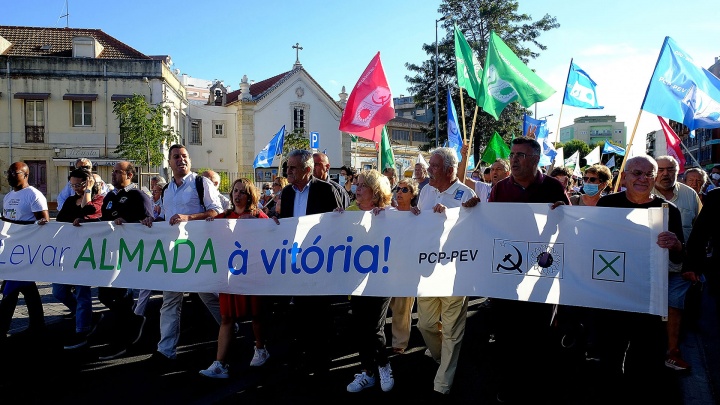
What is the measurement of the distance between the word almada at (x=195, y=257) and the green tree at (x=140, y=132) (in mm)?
24615

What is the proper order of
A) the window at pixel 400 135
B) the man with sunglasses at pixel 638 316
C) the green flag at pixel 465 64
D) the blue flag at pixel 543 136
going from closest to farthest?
the man with sunglasses at pixel 638 316
the green flag at pixel 465 64
the blue flag at pixel 543 136
the window at pixel 400 135

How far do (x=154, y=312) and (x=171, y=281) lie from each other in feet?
9.62

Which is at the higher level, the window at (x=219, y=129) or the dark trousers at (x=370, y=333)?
the window at (x=219, y=129)

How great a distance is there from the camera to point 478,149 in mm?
Result: 35719

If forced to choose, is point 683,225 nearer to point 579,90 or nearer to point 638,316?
point 638,316

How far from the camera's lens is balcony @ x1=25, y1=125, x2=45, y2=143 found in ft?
108

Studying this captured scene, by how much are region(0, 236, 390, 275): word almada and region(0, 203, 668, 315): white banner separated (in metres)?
0.01

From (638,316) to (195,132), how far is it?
42.7m

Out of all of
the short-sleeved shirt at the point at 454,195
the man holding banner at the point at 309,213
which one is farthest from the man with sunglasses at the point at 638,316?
the man holding banner at the point at 309,213

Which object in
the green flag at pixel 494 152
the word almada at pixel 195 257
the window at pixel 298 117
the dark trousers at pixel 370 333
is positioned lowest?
the dark trousers at pixel 370 333

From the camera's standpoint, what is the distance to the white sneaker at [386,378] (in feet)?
16.1

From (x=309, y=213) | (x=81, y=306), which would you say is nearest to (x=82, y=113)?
(x=81, y=306)

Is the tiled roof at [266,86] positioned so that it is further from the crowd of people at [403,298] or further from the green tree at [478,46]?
the crowd of people at [403,298]

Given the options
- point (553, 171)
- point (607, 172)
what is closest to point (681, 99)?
point (607, 172)
